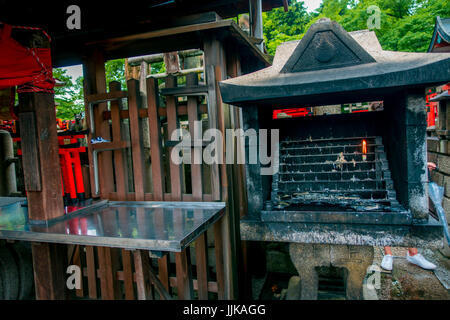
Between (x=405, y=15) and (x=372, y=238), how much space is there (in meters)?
16.1

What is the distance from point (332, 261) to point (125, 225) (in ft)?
7.31

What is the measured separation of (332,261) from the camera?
3.16 m

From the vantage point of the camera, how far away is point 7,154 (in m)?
6.17

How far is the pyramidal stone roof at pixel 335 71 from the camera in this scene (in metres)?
2.46

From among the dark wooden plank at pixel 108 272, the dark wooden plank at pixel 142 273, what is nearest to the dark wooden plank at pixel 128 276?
the dark wooden plank at pixel 108 272

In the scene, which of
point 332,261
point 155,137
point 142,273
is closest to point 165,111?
point 155,137

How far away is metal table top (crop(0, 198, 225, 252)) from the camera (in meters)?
2.43

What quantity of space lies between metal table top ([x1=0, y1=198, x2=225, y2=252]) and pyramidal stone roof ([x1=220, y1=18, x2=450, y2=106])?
52.2 inches

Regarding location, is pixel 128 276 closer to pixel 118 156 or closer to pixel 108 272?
pixel 108 272

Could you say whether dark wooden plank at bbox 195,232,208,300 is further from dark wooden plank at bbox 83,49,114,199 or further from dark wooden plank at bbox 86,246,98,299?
dark wooden plank at bbox 86,246,98,299

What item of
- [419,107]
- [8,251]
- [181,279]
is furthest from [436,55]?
[8,251]

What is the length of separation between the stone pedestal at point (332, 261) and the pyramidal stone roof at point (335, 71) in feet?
5.40

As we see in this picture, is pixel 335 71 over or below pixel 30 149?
over

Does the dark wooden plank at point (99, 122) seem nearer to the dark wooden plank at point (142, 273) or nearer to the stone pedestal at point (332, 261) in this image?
the dark wooden plank at point (142, 273)
